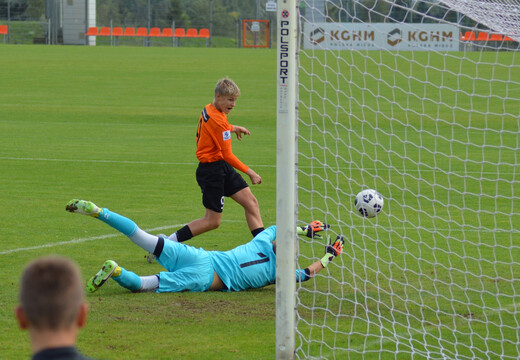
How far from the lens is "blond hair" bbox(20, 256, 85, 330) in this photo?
8.59 ft

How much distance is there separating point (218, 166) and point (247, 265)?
1.47m

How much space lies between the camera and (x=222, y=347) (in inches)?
225

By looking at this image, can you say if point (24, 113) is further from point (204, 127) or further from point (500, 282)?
point (500, 282)

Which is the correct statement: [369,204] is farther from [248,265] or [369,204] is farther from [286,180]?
[286,180]

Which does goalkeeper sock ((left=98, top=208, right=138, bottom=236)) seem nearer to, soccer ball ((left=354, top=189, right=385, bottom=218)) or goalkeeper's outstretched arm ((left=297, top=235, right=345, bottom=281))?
goalkeeper's outstretched arm ((left=297, top=235, right=345, bottom=281))

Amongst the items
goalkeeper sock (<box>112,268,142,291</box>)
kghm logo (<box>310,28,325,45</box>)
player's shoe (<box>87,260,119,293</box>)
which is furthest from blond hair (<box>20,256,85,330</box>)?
goalkeeper sock (<box>112,268,142,291</box>)

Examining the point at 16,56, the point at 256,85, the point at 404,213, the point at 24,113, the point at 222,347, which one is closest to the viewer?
the point at 222,347

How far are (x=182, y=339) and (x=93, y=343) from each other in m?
0.60

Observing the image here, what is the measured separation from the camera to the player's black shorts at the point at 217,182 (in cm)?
822

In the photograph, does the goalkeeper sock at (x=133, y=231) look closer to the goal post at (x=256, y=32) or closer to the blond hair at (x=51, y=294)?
the blond hair at (x=51, y=294)

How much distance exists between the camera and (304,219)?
10141 mm

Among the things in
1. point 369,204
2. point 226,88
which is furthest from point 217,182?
point 369,204

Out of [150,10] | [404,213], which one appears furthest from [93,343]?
[150,10]

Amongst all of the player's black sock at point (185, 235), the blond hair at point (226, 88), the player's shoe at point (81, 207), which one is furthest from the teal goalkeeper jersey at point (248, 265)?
the blond hair at point (226, 88)
